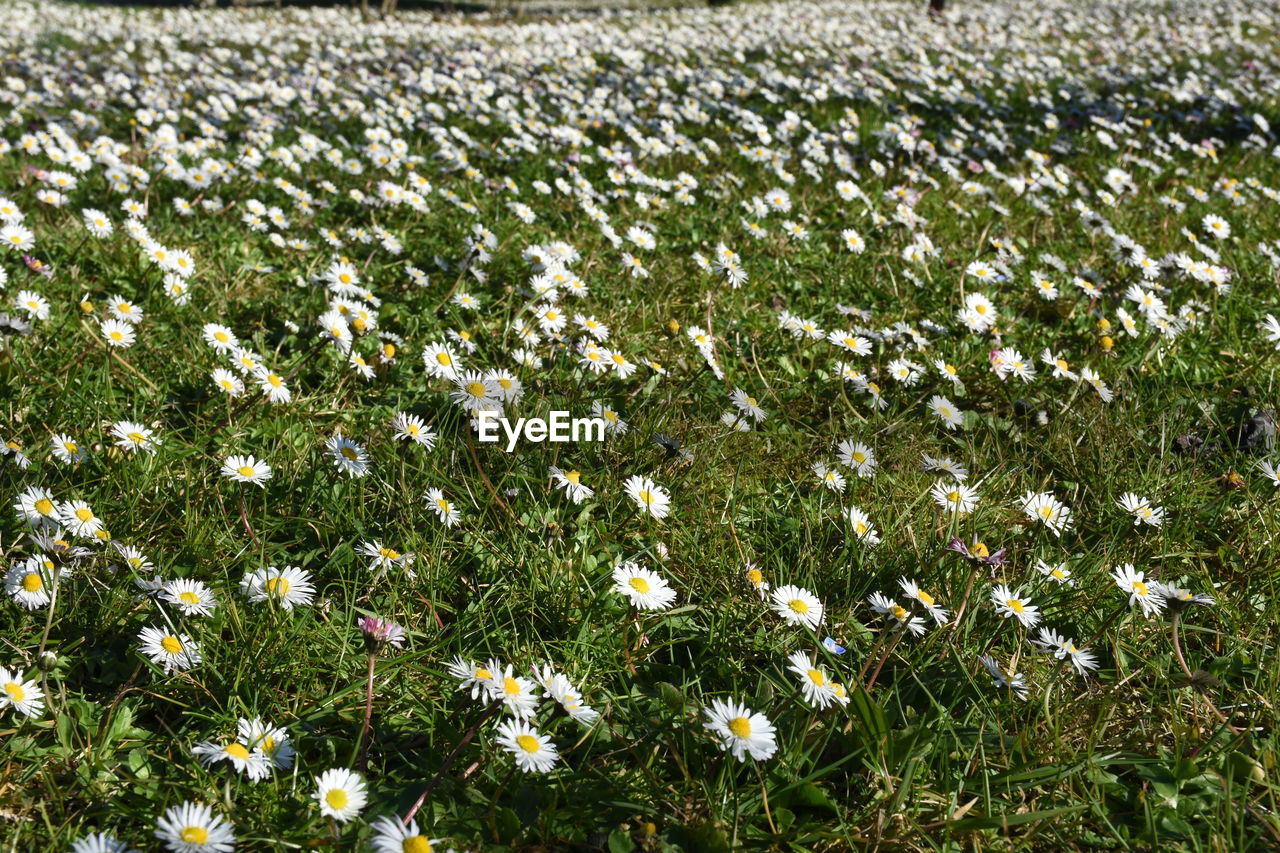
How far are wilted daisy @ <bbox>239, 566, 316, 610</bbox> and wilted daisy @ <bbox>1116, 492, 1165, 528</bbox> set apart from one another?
218 centimetres

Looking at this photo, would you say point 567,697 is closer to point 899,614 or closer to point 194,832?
point 194,832

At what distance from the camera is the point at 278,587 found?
1.99 m

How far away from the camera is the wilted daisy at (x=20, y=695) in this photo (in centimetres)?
168

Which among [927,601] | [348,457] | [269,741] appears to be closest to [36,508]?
[348,457]

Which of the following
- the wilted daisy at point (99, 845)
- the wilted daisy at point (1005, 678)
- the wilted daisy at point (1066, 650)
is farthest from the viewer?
the wilted daisy at point (1066, 650)

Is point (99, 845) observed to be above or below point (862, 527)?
above

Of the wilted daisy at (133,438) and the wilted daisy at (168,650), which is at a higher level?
the wilted daisy at (133,438)

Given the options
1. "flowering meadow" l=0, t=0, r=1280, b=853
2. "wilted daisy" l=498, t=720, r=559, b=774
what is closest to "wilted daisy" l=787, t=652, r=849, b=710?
"flowering meadow" l=0, t=0, r=1280, b=853

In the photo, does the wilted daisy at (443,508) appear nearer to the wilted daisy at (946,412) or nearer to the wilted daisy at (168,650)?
the wilted daisy at (168,650)

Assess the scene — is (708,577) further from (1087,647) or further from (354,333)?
(354,333)

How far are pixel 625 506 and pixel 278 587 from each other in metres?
0.96

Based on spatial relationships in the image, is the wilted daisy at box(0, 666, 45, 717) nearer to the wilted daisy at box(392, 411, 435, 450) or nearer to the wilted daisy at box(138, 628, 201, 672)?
the wilted daisy at box(138, 628, 201, 672)

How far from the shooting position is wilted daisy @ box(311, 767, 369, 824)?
61.6 inches

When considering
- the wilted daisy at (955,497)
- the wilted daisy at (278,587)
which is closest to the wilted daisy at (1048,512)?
the wilted daisy at (955,497)
